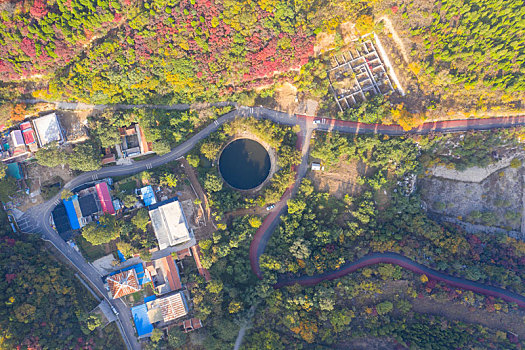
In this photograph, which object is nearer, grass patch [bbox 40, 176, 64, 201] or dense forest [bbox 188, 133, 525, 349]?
dense forest [bbox 188, 133, 525, 349]

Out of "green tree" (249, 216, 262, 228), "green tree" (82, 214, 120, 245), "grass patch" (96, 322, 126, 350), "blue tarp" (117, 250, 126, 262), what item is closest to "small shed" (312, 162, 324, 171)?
"green tree" (249, 216, 262, 228)

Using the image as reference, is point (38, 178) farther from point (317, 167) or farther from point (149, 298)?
point (317, 167)

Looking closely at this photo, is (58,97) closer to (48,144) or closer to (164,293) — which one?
(48,144)

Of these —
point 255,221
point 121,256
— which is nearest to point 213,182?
point 255,221

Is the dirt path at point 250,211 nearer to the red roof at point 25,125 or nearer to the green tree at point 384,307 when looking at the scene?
the green tree at point 384,307

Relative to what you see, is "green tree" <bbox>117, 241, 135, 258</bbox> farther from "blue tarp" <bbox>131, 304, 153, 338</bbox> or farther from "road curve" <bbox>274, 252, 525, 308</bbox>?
"road curve" <bbox>274, 252, 525, 308</bbox>

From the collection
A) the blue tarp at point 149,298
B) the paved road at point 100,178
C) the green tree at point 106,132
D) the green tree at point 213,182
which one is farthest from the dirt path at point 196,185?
the blue tarp at point 149,298
